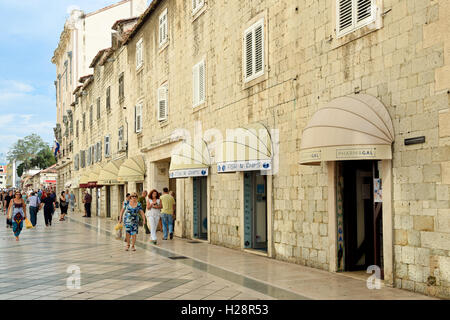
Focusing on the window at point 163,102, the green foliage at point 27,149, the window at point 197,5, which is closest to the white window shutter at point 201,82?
the window at point 197,5

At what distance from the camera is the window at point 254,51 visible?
1252 cm

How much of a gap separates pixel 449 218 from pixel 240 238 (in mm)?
7249

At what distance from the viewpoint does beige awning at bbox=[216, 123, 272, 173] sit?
11.9 metres

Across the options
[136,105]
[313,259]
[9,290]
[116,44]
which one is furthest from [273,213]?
[116,44]

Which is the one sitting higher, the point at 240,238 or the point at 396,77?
the point at 396,77

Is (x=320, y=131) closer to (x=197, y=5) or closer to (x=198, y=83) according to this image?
(x=198, y=83)

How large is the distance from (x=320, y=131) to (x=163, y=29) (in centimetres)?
1334

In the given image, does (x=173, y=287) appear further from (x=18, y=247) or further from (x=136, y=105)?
(x=136, y=105)

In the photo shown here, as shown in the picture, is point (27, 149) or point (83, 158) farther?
point (27, 149)

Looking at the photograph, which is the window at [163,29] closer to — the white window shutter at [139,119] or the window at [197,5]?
the window at [197,5]

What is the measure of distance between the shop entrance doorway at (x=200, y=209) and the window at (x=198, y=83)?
2.65m

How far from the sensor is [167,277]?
923 cm

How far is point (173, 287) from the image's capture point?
821 centimetres

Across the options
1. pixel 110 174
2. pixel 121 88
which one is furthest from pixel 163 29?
pixel 110 174
